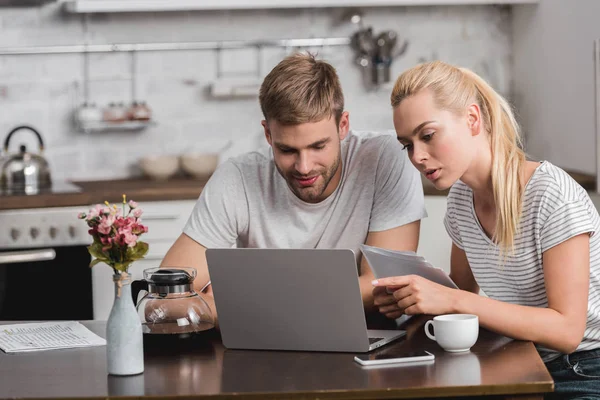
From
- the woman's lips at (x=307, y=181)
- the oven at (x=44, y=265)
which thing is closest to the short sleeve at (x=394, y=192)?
the woman's lips at (x=307, y=181)

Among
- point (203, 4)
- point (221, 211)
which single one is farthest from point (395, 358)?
point (203, 4)

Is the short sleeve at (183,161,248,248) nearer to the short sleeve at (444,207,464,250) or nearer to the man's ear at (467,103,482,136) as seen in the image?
the short sleeve at (444,207,464,250)

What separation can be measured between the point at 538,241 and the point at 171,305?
82cm

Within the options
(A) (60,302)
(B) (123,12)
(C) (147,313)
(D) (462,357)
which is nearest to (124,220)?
(C) (147,313)

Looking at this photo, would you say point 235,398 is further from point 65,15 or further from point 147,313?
point 65,15

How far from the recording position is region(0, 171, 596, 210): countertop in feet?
11.9

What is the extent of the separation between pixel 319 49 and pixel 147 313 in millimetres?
2870

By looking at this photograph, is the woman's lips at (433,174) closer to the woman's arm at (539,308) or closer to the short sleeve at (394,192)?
the woman's arm at (539,308)

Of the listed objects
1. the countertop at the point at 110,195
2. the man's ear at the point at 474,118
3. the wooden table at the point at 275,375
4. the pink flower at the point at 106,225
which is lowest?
the wooden table at the point at 275,375

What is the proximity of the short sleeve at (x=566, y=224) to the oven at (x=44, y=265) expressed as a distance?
2275 millimetres

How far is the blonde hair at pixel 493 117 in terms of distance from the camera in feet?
6.52

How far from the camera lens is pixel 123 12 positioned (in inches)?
173

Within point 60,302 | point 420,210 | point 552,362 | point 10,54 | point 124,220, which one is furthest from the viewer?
point 10,54

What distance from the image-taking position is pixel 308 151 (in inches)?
87.2
